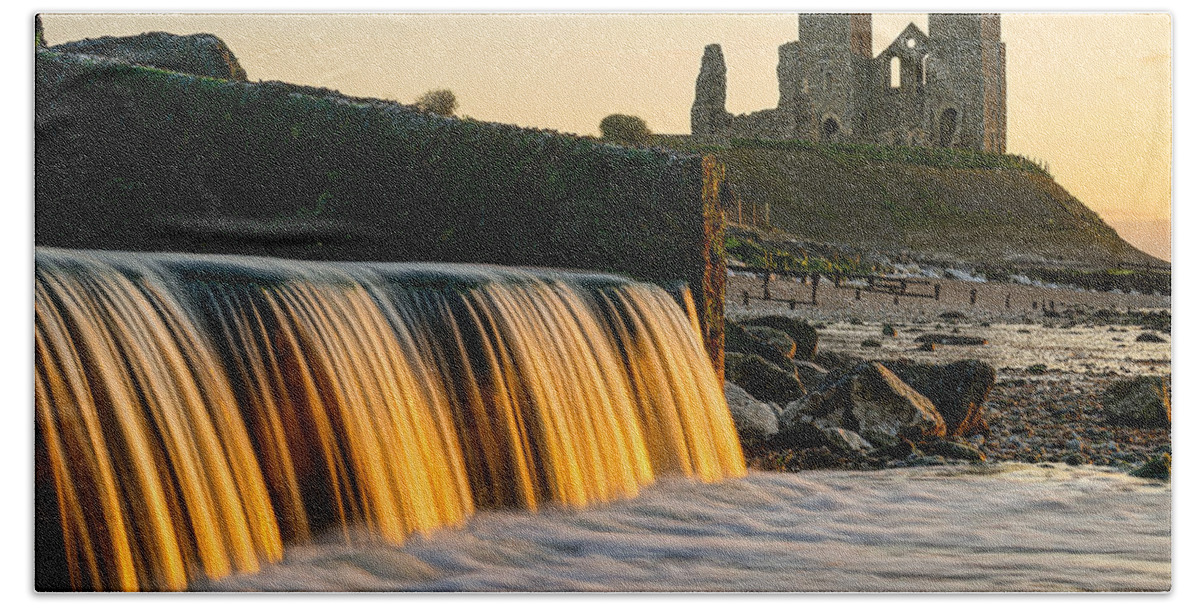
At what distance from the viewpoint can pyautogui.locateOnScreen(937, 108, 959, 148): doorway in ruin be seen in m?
5.11

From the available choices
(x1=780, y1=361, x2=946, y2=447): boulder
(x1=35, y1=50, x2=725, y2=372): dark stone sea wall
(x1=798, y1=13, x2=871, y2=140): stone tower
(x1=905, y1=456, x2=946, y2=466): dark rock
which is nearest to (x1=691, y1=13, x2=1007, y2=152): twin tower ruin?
(x1=798, y1=13, x2=871, y2=140): stone tower

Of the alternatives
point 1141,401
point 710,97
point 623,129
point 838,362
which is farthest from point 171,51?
point 1141,401

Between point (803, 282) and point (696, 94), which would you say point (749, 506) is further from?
point (696, 94)

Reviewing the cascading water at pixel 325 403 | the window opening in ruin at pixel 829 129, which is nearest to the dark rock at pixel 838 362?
the cascading water at pixel 325 403

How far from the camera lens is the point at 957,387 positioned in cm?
500

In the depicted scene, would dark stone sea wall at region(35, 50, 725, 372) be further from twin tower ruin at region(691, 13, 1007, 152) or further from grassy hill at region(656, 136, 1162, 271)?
twin tower ruin at region(691, 13, 1007, 152)

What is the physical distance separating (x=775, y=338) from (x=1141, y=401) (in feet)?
5.01

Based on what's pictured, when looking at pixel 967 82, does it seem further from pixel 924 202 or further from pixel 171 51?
pixel 171 51

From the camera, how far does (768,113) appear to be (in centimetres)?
512

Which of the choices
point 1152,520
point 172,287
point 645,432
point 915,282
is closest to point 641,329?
point 645,432

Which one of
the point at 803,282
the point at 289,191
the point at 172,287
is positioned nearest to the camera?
the point at 172,287

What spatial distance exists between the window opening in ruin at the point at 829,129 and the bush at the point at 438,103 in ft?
5.02

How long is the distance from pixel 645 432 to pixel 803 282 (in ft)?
2.93

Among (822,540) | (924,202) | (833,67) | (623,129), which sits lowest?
(822,540)
